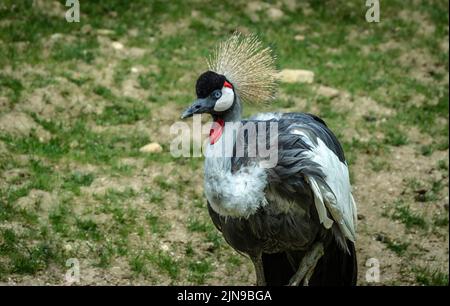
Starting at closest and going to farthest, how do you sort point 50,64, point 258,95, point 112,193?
point 258,95 → point 112,193 → point 50,64

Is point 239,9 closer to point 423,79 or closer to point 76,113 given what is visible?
point 423,79

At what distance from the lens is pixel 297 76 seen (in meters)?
7.84

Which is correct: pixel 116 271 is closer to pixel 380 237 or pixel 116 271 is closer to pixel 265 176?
pixel 265 176

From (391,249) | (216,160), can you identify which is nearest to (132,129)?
(391,249)

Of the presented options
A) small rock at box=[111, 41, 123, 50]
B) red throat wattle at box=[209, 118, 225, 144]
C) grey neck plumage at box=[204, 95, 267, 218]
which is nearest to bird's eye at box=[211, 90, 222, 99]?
red throat wattle at box=[209, 118, 225, 144]

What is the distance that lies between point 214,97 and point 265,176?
0.52 meters

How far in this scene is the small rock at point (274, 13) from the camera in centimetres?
919

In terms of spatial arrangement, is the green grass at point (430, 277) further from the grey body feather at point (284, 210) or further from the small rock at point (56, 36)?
the small rock at point (56, 36)

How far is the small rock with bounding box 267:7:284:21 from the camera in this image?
9.19 m

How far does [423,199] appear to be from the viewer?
6.28 metres

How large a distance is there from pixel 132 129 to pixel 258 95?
2.88 m

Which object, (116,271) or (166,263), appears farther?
(166,263)

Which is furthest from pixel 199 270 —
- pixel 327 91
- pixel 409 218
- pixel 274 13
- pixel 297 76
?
pixel 274 13

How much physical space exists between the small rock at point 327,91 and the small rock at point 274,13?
Result: 5.87 ft
